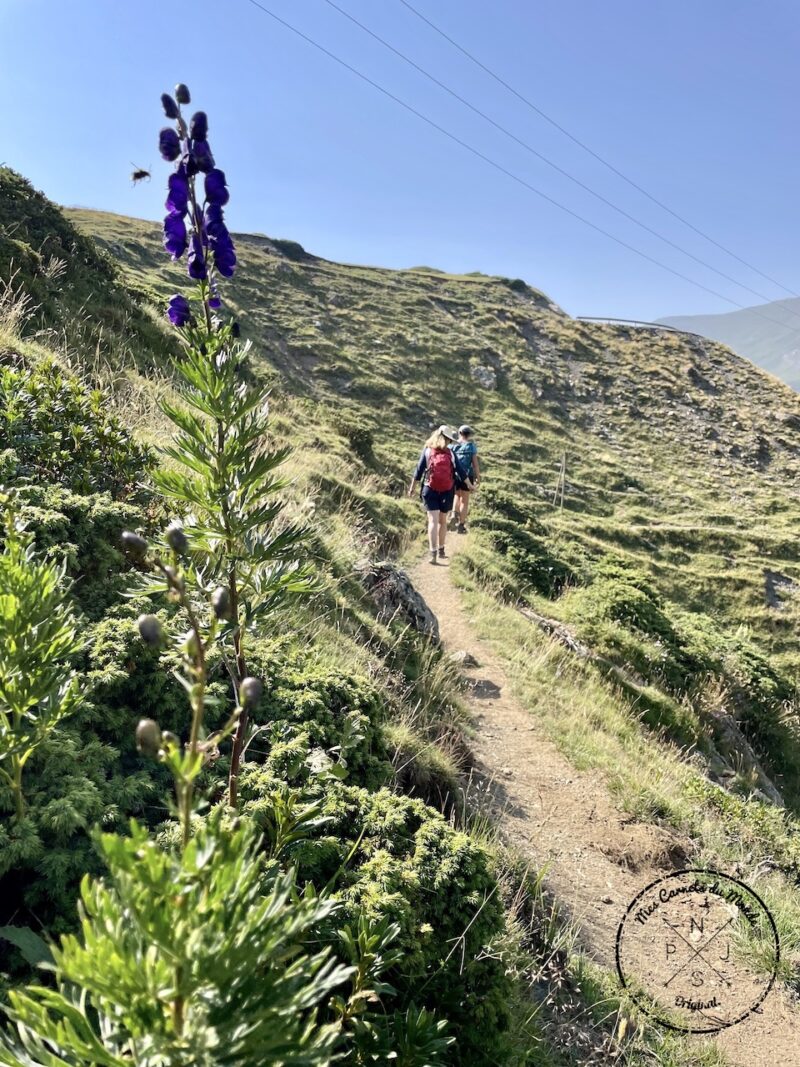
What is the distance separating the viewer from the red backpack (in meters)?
9.94

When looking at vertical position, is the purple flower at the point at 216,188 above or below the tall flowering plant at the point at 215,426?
above

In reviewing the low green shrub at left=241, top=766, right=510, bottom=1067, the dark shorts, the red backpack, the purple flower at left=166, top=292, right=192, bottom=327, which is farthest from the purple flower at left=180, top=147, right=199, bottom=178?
the dark shorts

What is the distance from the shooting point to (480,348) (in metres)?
36.9

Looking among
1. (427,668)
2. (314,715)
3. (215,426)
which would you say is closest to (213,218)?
(215,426)

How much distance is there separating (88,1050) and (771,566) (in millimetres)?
23524

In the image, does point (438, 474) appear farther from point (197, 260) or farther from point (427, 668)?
point (197, 260)

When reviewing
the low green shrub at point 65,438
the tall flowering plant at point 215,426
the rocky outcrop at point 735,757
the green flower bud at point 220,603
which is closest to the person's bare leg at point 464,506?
the rocky outcrop at point 735,757

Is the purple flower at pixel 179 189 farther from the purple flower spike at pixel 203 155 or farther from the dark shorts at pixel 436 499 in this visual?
the dark shorts at pixel 436 499

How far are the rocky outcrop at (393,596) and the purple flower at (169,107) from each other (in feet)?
17.3

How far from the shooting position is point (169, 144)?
7.17 feet

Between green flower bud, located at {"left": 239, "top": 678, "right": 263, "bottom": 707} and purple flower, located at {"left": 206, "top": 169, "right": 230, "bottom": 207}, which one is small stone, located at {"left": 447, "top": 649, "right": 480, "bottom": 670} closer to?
purple flower, located at {"left": 206, "top": 169, "right": 230, "bottom": 207}

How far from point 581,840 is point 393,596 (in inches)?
132

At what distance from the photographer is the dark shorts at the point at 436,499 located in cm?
1012

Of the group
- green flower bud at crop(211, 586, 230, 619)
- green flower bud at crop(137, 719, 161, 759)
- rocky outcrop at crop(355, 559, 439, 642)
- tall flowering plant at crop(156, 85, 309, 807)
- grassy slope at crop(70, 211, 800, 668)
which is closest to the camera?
green flower bud at crop(137, 719, 161, 759)
